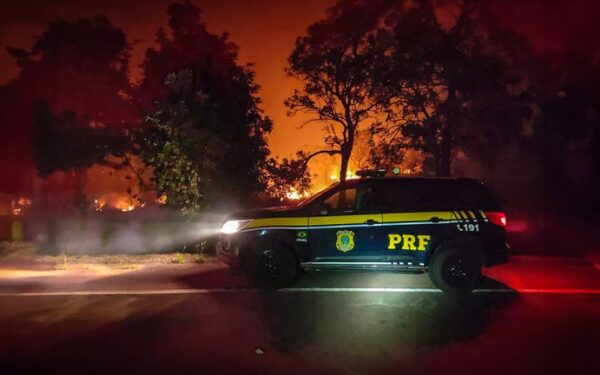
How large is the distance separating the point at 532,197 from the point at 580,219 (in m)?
1.96

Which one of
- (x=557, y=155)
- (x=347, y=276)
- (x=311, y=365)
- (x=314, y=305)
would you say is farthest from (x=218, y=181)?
(x=557, y=155)

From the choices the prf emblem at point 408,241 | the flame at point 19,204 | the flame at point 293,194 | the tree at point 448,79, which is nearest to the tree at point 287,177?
the flame at point 293,194

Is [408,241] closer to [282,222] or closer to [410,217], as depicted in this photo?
[410,217]

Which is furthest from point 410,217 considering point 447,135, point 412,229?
point 447,135

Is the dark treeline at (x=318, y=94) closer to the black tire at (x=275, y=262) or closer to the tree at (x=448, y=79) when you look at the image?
the tree at (x=448, y=79)

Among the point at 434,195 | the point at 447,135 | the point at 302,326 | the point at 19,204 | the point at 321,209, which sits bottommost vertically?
the point at 302,326

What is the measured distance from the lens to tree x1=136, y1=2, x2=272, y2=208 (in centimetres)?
1252

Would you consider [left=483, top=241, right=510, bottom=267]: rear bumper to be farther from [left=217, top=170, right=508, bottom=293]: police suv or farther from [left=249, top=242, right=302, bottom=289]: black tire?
[left=249, top=242, right=302, bottom=289]: black tire

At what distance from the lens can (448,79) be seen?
54.5ft

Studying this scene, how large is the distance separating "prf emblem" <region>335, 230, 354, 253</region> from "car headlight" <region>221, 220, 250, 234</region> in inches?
56.9

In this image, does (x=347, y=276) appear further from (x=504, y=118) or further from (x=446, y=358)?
(x=504, y=118)

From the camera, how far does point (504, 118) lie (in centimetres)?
1675

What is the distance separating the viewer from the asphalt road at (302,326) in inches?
207

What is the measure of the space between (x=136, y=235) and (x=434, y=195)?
7720 millimetres
